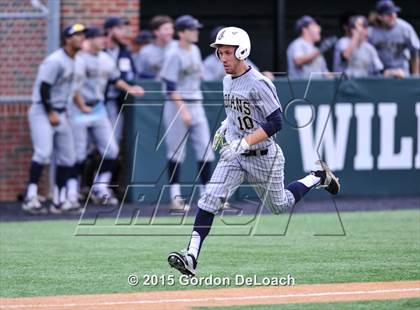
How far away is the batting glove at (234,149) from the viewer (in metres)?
8.28

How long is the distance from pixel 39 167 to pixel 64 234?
253 cm

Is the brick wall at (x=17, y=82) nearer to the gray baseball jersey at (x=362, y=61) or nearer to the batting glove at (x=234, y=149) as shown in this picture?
the gray baseball jersey at (x=362, y=61)

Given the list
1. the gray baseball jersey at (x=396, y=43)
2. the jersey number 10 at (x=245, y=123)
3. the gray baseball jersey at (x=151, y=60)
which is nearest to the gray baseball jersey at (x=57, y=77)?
the gray baseball jersey at (x=151, y=60)

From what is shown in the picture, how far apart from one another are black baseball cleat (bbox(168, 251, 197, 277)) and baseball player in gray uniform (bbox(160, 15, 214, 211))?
18.9 feet

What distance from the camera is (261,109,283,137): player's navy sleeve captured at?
8.30 metres

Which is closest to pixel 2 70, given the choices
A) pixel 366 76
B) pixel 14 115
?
pixel 14 115

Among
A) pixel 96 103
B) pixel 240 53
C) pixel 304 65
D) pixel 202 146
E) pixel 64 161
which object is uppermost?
pixel 240 53

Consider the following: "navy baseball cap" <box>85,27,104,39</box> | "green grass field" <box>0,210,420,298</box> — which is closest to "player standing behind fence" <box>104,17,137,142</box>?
"navy baseball cap" <box>85,27,104,39</box>

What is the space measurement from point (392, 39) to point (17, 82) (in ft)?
18.4

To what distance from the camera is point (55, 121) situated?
13773 millimetres

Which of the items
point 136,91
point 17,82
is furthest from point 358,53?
point 17,82

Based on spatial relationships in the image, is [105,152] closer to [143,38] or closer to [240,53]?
[143,38]

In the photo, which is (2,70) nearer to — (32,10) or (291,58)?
(32,10)

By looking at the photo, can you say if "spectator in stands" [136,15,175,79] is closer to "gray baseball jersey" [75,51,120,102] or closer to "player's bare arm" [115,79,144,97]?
"player's bare arm" [115,79,144,97]
